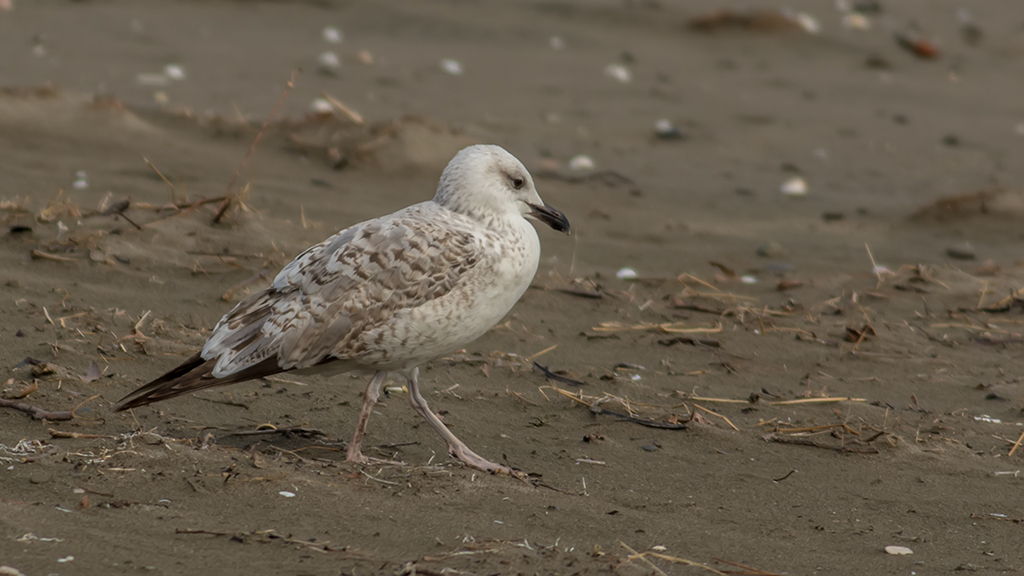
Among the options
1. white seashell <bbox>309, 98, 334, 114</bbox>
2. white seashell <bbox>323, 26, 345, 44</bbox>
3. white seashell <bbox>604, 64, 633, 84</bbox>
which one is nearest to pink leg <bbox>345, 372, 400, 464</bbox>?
white seashell <bbox>309, 98, 334, 114</bbox>

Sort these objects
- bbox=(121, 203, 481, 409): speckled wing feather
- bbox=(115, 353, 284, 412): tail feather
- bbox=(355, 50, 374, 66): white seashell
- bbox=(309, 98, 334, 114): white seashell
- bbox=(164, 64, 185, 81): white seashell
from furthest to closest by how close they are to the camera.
Answer: bbox=(355, 50, 374, 66): white seashell → bbox=(164, 64, 185, 81): white seashell → bbox=(309, 98, 334, 114): white seashell → bbox=(121, 203, 481, 409): speckled wing feather → bbox=(115, 353, 284, 412): tail feather

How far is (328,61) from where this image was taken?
10273mm

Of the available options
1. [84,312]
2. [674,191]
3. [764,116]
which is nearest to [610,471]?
[84,312]

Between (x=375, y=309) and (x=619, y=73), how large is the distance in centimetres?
755

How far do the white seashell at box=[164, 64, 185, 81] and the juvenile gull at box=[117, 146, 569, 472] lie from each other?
6019 mm

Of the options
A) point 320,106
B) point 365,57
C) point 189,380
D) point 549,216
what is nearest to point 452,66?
point 365,57

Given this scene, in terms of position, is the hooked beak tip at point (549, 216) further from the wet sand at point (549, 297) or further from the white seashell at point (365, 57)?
the white seashell at point (365, 57)

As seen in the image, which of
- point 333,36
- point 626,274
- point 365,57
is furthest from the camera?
point 333,36

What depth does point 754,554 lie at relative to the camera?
11.3 ft

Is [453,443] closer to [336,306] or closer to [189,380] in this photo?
[336,306]

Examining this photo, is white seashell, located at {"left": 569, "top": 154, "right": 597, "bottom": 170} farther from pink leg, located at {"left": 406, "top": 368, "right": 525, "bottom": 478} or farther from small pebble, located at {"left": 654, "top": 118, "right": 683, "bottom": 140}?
pink leg, located at {"left": 406, "top": 368, "right": 525, "bottom": 478}

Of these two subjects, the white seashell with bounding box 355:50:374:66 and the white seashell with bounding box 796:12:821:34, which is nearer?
the white seashell with bounding box 355:50:374:66

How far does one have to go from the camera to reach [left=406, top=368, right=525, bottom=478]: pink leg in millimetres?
3871

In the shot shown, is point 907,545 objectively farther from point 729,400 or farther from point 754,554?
point 729,400
